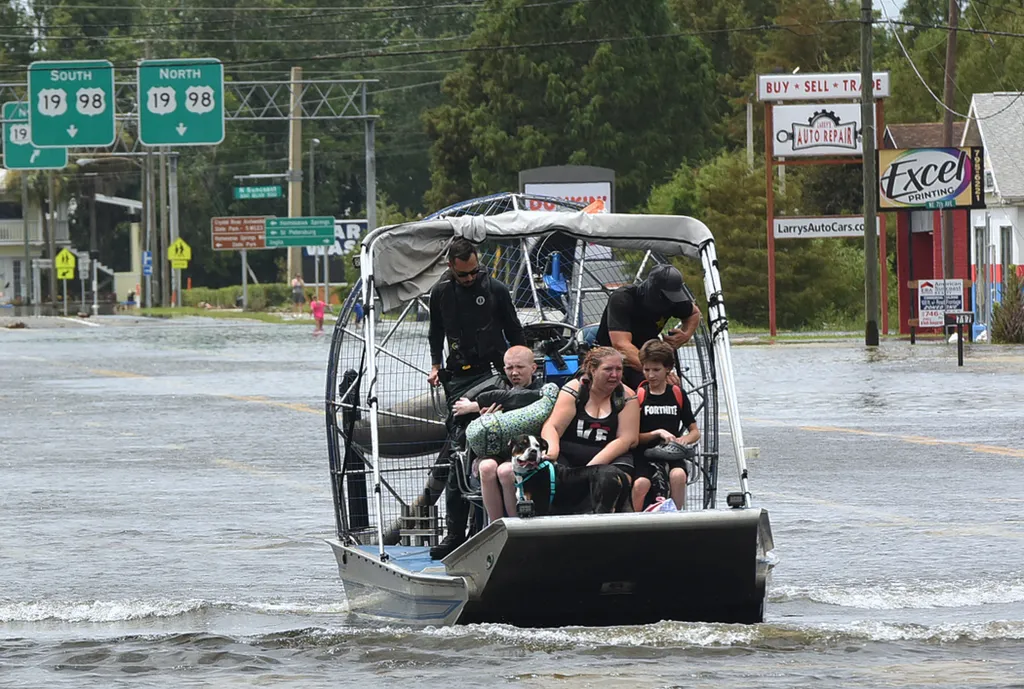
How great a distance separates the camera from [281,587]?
40.3 feet

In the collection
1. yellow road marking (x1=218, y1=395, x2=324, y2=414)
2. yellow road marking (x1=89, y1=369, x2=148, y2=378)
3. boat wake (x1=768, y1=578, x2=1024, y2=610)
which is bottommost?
boat wake (x1=768, y1=578, x2=1024, y2=610)

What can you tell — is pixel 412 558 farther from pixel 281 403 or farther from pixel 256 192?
pixel 256 192

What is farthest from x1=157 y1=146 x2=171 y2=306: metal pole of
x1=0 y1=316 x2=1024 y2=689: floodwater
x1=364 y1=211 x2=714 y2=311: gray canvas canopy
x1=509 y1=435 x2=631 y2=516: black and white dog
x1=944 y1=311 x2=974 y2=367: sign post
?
x1=509 y1=435 x2=631 y2=516: black and white dog

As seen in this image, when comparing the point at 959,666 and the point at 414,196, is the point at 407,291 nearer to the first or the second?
the point at 959,666

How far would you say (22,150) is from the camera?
60.5m

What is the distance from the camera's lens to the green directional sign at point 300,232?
8181cm

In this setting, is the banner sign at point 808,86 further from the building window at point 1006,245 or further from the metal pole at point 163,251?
the metal pole at point 163,251

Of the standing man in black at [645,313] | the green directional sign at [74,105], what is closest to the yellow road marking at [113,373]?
the green directional sign at [74,105]

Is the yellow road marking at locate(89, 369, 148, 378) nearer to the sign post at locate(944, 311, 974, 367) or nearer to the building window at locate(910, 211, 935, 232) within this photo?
the sign post at locate(944, 311, 974, 367)

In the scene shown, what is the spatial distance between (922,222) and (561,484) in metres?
39.3

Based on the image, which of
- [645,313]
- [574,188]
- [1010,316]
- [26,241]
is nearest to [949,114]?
[1010,316]

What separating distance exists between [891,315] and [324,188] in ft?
194

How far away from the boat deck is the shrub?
30.4 meters

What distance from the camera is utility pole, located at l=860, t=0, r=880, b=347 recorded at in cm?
3981
